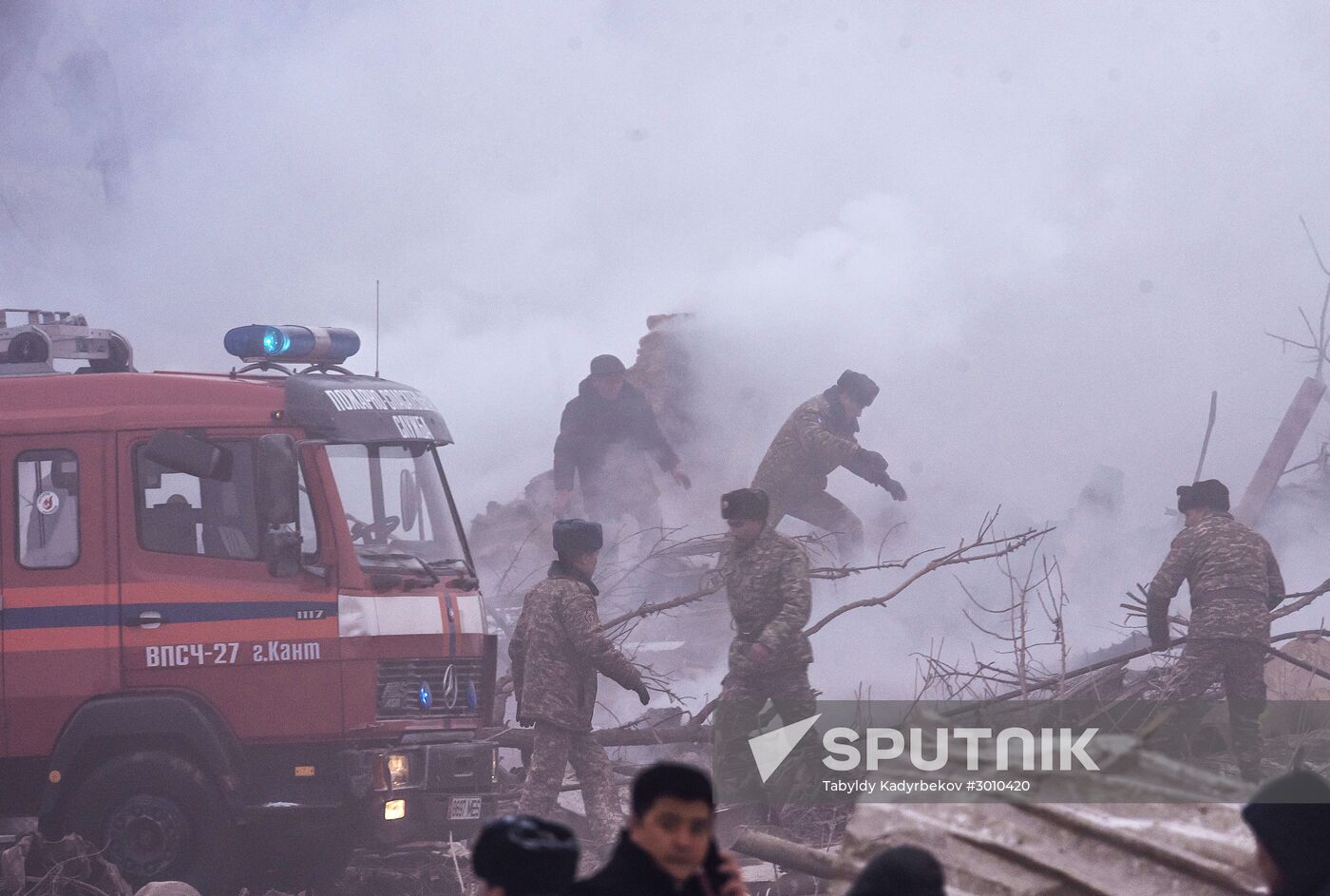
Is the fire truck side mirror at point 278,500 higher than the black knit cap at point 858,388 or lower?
lower

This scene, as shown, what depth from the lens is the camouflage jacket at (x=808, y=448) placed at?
10.5 m

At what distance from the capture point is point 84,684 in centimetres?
644

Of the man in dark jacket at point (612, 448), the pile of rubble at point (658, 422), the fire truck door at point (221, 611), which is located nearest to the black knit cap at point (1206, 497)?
the man in dark jacket at point (612, 448)

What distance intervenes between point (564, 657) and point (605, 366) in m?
5.06

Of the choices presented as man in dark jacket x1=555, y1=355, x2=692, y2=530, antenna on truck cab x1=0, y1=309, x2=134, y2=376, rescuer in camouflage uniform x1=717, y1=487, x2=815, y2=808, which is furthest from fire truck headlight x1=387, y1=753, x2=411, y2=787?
man in dark jacket x1=555, y1=355, x2=692, y2=530

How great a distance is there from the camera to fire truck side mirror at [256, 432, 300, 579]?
6.53m

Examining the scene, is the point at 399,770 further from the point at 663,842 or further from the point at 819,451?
the point at 819,451

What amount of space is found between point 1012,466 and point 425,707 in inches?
392

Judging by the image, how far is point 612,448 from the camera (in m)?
12.2

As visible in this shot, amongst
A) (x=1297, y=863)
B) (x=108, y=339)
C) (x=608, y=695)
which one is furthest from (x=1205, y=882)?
(x=608, y=695)

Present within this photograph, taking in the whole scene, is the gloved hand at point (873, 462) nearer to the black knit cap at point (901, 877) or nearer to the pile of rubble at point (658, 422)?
the pile of rubble at point (658, 422)

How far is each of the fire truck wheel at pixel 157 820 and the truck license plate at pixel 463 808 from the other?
3.31ft

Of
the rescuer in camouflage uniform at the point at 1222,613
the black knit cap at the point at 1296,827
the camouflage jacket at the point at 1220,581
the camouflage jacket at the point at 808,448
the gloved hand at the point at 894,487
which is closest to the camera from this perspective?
the black knit cap at the point at 1296,827

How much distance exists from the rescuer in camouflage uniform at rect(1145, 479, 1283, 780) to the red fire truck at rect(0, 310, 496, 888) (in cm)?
384
